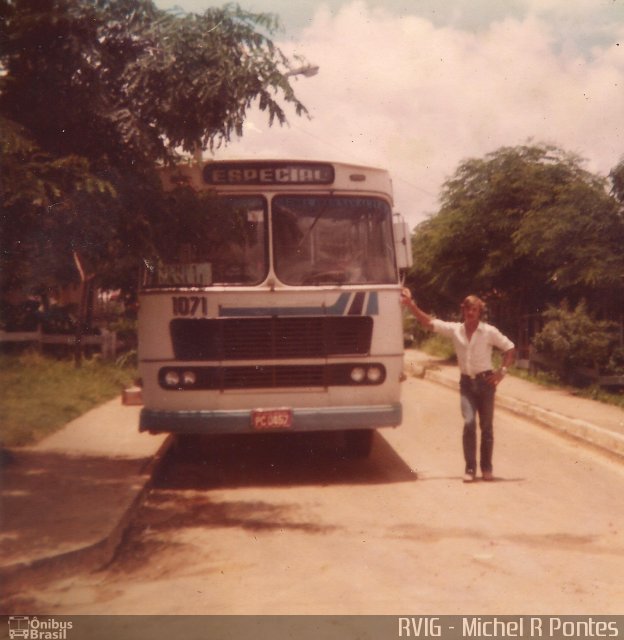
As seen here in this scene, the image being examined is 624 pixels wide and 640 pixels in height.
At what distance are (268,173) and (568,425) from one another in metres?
5.87

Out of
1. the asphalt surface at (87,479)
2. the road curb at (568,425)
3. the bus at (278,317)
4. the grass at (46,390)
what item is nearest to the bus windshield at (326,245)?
the bus at (278,317)

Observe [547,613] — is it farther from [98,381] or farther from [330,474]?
[98,381]

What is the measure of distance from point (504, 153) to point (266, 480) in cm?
1562

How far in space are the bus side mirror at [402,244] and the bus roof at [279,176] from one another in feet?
1.36

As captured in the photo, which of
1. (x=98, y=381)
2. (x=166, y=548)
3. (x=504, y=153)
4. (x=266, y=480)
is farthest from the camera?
(x=504, y=153)

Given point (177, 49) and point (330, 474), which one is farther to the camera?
point (330, 474)

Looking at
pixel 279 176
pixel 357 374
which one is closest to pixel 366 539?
pixel 357 374

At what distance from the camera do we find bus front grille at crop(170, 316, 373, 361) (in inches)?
351

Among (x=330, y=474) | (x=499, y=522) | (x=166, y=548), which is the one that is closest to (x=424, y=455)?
(x=330, y=474)

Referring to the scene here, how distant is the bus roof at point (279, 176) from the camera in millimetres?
9070

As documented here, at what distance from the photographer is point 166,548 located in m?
6.86

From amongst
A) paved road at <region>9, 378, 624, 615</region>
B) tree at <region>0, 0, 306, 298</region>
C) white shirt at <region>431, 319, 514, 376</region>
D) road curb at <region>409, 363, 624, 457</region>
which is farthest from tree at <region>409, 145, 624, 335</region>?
tree at <region>0, 0, 306, 298</region>

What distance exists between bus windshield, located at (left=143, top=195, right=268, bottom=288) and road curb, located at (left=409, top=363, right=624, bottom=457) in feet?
15.4

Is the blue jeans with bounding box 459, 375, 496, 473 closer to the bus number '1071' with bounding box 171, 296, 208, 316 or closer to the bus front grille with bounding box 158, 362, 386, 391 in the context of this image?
the bus front grille with bounding box 158, 362, 386, 391
